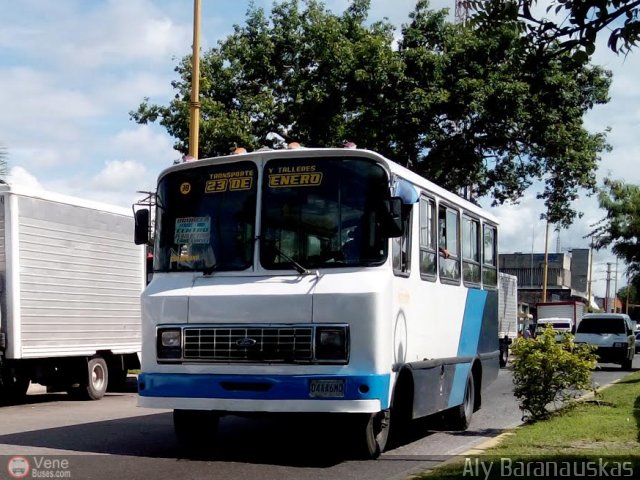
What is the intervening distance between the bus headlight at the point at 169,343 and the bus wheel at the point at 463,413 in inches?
189

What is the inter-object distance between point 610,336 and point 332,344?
23.8 metres

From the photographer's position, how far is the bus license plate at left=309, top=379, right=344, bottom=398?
30.0 ft

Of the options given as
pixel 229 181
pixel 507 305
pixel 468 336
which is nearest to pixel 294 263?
pixel 229 181

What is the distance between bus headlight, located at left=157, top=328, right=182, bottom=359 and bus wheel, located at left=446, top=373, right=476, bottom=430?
4.80 metres

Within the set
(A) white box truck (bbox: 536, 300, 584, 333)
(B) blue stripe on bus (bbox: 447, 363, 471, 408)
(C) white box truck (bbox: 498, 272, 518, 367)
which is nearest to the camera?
(B) blue stripe on bus (bbox: 447, 363, 471, 408)

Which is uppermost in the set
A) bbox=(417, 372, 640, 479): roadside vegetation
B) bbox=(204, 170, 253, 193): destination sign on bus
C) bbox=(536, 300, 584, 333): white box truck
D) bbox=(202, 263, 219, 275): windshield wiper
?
bbox=(204, 170, 253, 193): destination sign on bus

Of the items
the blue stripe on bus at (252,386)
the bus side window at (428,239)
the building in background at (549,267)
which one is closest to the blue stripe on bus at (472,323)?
the bus side window at (428,239)

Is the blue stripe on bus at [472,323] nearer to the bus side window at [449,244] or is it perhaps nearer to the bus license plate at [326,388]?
the bus side window at [449,244]

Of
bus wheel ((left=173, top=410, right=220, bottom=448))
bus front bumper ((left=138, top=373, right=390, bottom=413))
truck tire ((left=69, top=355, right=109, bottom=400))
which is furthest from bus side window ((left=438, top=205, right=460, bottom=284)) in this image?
truck tire ((left=69, top=355, right=109, bottom=400))

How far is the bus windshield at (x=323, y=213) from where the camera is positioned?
31.5 ft

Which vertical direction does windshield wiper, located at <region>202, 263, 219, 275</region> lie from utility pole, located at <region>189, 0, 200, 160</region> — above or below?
below

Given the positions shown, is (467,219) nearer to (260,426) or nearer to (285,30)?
(260,426)

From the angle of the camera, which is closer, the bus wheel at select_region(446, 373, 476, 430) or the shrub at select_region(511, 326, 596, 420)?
the bus wheel at select_region(446, 373, 476, 430)

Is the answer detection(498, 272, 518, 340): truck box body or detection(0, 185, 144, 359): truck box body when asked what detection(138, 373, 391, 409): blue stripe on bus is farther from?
detection(498, 272, 518, 340): truck box body
